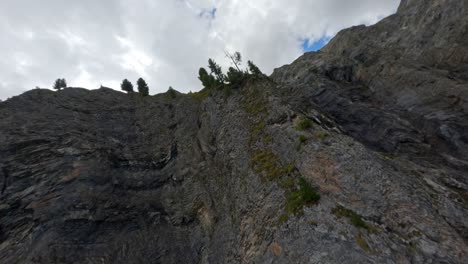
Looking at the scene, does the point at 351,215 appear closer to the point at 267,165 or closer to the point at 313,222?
the point at 313,222

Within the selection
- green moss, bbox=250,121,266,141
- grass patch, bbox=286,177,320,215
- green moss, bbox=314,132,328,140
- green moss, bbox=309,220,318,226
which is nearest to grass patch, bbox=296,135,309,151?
green moss, bbox=314,132,328,140

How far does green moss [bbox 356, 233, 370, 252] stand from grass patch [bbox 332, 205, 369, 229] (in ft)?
2.81

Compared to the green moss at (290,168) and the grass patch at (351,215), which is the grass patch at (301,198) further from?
the green moss at (290,168)

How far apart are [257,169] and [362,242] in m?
12.9

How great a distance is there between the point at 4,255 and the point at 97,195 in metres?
9.64

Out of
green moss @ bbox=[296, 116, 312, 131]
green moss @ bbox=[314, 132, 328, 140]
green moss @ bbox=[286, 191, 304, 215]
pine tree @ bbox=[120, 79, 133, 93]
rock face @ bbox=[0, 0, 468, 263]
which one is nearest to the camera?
rock face @ bbox=[0, 0, 468, 263]

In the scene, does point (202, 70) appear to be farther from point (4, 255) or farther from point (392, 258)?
point (392, 258)

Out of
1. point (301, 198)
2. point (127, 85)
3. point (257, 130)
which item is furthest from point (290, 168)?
point (127, 85)

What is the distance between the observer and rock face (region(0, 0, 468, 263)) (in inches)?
746

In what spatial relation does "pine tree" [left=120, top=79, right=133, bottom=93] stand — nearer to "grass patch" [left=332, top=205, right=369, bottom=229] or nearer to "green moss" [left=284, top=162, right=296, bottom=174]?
"green moss" [left=284, top=162, right=296, bottom=174]

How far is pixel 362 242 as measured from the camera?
16.9 meters

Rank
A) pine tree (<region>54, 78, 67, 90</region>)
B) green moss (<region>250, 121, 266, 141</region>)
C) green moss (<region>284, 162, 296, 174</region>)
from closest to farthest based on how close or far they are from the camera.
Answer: green moss (<region>284, 162, 296, 174</region>) < green moss (<region>250, 121, 266, 141</region>) < pine tree (<region>54, 78, 67, 90</region>)

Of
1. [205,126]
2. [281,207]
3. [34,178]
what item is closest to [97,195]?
[34,178]

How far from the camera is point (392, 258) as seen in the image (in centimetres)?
1565
